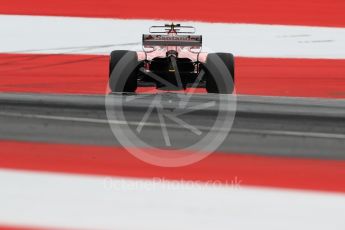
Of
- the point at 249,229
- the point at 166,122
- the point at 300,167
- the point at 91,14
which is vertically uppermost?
the point at 91,14

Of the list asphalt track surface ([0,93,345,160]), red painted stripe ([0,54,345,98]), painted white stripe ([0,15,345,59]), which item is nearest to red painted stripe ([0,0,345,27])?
painted white stripe ([0,15,345,59])

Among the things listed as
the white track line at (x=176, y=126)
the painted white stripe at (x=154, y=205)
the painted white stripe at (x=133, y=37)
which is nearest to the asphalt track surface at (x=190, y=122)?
the white track line at (x=176, y=126)

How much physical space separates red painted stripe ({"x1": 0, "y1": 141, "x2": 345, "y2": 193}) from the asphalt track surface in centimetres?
11

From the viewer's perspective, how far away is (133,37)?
14.7 metres

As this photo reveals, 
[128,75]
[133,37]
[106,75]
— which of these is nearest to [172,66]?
[128,75]

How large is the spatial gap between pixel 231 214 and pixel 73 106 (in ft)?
7.06

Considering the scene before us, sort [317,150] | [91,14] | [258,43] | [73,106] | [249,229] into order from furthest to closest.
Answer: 1. [91,14]
2. [258,43]
3. [73,106]
4. [317,150]
5. [249,229]

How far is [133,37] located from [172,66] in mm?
6953

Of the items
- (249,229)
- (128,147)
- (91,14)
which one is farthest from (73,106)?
(91,14)

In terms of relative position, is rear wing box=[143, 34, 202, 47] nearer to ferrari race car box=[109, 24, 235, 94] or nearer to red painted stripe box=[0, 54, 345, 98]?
ferrari race car box=[109, 24, 235, 94]

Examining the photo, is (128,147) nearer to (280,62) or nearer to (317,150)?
(317,150)

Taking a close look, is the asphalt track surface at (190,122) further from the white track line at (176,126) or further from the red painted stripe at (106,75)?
the red painted stripe at (106,75)

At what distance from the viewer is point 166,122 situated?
5.82 meters

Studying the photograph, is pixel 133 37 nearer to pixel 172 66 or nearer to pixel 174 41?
pixel 174 41
